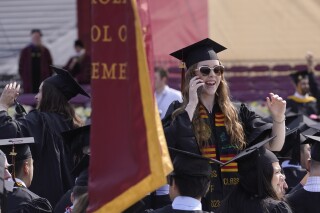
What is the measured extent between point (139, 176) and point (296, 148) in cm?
396

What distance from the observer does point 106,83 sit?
445 centimetres

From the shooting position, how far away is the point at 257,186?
5.65 metres

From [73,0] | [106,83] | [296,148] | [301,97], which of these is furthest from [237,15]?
[106,83]

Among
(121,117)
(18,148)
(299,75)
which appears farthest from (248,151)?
(299,75)

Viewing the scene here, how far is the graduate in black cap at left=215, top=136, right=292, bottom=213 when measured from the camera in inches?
220

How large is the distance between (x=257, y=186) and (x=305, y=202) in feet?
1.69

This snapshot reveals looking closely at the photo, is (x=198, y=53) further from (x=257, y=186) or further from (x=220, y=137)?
(x=257, y=186)

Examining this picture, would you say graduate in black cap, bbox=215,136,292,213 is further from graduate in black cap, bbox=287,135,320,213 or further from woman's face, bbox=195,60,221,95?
woman's face, bbox=195,60,221,95

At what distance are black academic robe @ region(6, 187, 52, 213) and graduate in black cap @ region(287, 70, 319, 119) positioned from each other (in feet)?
28.7

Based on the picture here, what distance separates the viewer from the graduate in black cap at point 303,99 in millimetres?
14539

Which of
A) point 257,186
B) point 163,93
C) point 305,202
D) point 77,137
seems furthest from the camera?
point 163,93

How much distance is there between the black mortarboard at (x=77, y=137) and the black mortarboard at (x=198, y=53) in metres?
0.93

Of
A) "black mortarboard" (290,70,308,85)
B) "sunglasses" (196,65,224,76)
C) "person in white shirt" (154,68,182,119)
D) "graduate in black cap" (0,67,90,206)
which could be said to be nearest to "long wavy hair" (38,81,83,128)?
"graduate in black cap" (0,67,90,206)

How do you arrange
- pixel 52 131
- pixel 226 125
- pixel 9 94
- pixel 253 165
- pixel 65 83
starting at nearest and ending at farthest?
pixel 253 165
pixel 226 125
pixel 9 94
pixel 52 131
pixel 65 83
